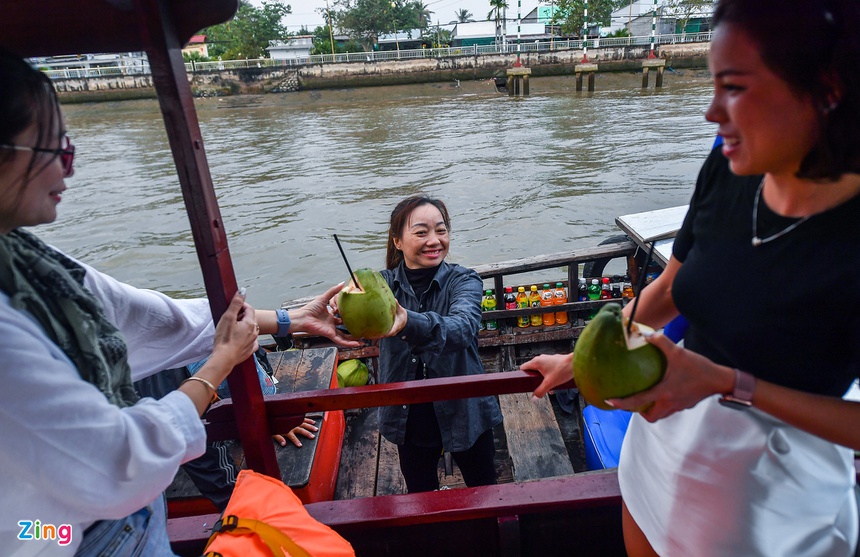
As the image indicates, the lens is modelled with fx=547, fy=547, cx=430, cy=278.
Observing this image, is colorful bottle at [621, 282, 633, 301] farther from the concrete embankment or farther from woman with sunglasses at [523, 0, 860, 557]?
the concrete embankment

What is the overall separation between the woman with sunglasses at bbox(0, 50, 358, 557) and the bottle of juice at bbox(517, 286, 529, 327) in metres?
3.65

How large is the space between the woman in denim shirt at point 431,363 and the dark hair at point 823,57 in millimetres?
1322

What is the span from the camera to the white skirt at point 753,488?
3.34ft

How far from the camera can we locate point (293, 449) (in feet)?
8.11

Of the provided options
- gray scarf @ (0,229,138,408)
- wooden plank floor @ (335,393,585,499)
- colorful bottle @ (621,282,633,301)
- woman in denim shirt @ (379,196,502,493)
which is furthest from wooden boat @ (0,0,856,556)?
colorful bottle @ (621,282,633,301)

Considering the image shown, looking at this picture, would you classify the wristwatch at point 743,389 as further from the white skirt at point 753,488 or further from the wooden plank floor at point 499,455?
the wooden plank floor at point 499,455

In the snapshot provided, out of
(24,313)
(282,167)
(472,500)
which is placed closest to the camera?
(24,313)

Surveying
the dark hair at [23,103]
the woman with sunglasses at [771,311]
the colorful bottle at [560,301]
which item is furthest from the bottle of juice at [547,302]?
the dark hair at [23,103]

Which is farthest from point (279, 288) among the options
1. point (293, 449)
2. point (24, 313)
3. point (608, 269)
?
point (24, 313)

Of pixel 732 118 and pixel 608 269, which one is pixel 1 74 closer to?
pixel 732 118

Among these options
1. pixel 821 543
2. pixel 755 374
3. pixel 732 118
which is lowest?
pixel 821 543

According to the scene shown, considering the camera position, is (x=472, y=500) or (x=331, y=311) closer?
(x=472, y=500)

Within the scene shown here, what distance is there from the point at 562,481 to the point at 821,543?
80 cm

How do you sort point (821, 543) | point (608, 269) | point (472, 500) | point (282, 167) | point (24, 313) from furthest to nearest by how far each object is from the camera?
point (282, 167) → point (608, 269) → point (472, 500) → point (821, 543) → point (24, 313)
